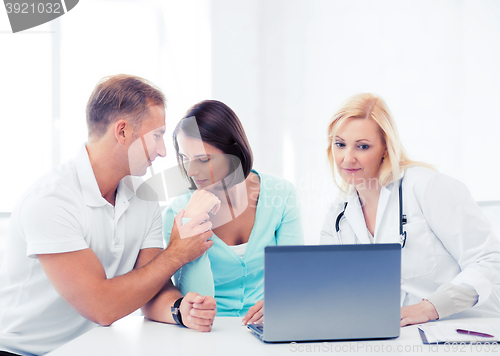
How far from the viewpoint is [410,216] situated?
1.47m

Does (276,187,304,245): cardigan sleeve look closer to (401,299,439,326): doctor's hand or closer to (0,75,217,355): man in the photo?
(0,75,217,355): man

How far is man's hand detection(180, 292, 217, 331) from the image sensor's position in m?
1.06

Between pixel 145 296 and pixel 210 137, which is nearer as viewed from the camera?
pixel 145 296

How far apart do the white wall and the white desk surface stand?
2.13 meters

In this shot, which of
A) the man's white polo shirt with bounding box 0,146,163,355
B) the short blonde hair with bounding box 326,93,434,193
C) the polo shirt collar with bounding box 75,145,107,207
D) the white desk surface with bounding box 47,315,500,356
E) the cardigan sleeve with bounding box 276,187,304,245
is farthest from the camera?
the cardigan sleeve with bounding box 276,187,304,245

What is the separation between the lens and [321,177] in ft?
10.6

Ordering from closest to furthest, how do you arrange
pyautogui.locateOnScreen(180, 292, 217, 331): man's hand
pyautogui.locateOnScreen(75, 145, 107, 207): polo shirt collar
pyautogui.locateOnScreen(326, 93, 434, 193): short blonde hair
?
pyautogui.locateOnScreen(180, 292, 217, 331): man's hand < pyautogui.locateOnScreen(75, 145, 107, 207): polo shirt collar < pyautogui.locateOnScreen(326, 93, 434, 193): short blonde hair

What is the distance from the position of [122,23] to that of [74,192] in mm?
1721

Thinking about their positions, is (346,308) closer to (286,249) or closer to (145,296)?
(286,249)

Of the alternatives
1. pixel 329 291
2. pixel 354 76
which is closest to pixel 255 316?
pixel 329 291

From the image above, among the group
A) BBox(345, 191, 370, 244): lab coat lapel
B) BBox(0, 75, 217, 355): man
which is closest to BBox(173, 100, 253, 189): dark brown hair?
BBox(0, 75, 217, 355): man

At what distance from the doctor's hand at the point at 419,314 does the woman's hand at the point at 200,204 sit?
2.23 ft

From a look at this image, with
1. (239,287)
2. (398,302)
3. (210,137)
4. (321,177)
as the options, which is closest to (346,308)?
(398,302)
